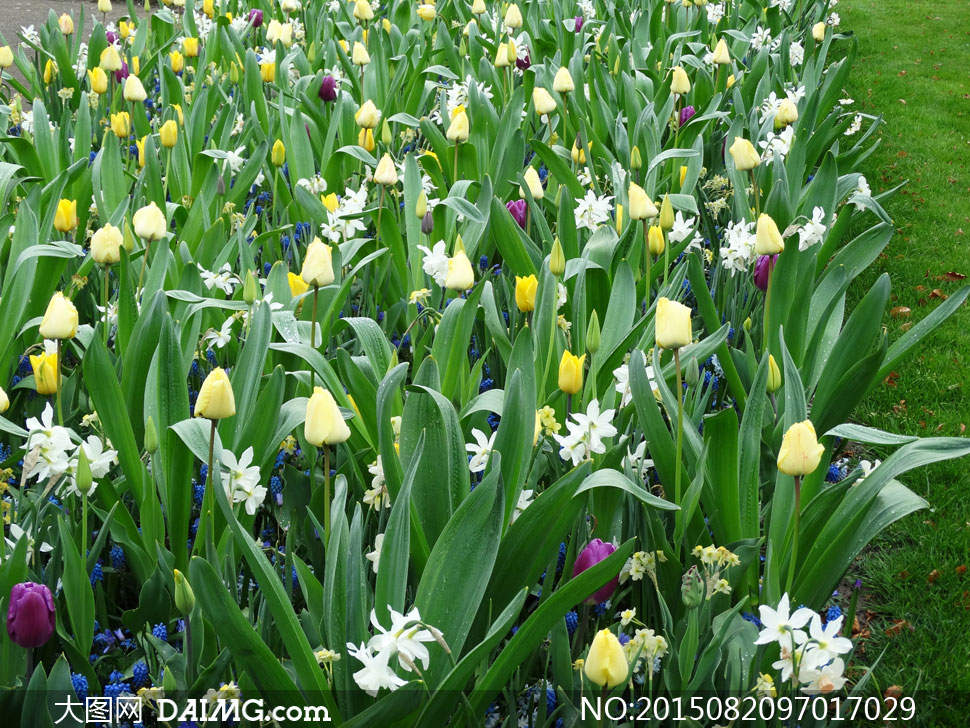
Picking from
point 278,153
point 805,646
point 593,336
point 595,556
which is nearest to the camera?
point 805,646

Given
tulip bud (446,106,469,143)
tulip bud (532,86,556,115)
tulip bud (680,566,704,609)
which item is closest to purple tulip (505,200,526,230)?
tulip bud (446,106,469,143)

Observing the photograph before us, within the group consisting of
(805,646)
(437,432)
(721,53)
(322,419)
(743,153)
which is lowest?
(805,646)

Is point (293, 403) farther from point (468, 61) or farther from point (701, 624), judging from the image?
point (468, 61)

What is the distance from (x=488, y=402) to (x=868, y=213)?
1.85m

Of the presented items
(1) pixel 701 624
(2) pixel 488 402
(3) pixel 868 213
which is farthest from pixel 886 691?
(3) pixel 868 213

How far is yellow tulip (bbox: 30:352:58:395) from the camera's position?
1.49 metres

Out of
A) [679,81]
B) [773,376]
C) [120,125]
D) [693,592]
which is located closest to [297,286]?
[773,376]

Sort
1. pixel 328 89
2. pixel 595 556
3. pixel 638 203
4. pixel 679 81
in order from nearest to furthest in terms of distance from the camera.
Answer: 1. pixel 595 556
2. pixel 638 203
3. pixel 679 81
4. pixel 328 89

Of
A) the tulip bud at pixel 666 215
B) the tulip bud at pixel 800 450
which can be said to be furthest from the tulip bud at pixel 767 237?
the tulip bud at pixel 800 450

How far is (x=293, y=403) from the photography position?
162 centimetres

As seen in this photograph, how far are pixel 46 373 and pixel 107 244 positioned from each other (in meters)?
0.42

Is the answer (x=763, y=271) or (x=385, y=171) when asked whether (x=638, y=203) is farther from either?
(x=385, y=171)

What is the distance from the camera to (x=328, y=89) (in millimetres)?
3383

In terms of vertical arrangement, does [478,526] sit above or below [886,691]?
above
